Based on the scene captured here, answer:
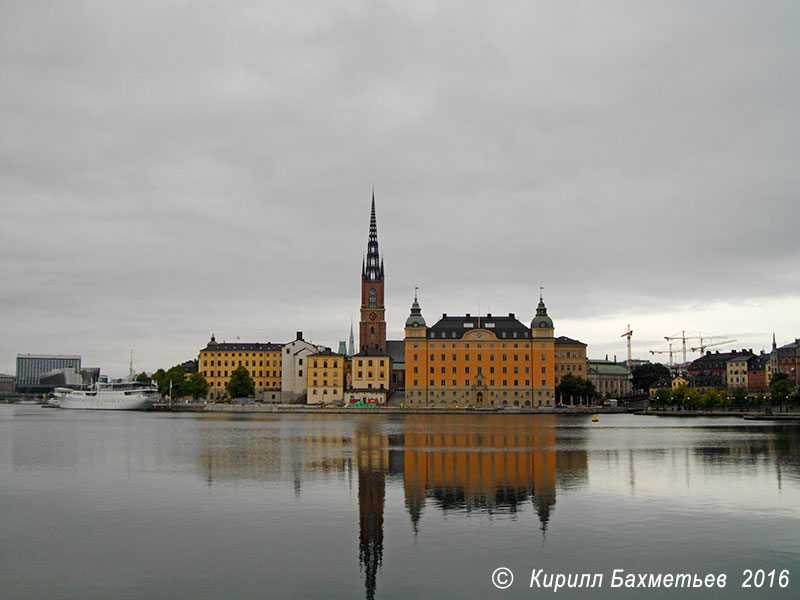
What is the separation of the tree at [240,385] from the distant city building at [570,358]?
6166 cm

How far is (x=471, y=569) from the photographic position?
1770 cm

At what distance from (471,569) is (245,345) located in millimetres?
150710

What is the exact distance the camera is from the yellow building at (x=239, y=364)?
162 metres

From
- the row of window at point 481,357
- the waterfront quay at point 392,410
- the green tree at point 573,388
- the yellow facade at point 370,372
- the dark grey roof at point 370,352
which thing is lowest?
the waterfront quay at point 392,410

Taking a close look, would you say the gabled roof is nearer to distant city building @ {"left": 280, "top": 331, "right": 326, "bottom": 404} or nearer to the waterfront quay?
distant city building @ {"left": 280, "top": 331, "right": 326, "bottom": 404}

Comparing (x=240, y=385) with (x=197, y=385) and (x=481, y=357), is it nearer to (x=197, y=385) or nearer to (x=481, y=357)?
(x=197, y=385)

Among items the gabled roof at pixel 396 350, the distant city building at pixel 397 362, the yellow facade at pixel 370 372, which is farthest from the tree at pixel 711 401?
the gabled roof at pixel 396 350

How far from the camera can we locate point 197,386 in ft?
477

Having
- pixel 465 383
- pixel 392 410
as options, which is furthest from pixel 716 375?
pixel 392 410

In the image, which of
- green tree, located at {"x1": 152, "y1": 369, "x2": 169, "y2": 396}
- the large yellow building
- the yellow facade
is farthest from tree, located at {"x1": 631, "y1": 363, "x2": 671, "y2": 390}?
green tree, located at {"x1": 152, "y1": 369, "x2": 169, "y2": 396}

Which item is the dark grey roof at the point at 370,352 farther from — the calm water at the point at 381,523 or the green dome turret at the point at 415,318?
the calm water at the point at 381,523

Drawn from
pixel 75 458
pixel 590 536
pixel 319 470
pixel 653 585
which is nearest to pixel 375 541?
pixel 590 536

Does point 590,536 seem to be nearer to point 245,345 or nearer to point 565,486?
point 565,486

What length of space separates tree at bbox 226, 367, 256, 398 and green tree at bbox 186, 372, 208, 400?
4691 millimetres
